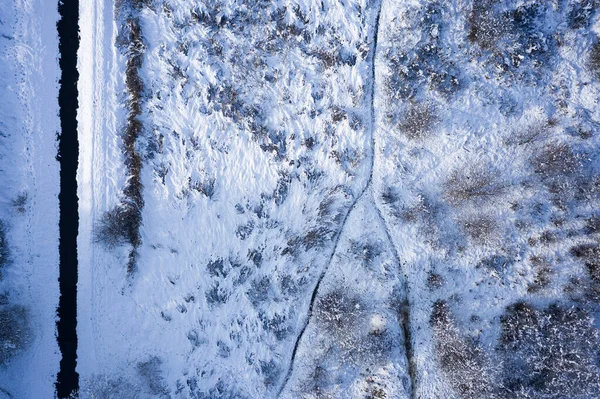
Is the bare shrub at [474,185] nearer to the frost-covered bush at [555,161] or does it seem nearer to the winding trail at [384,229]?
the frost-covered bush at [555,161]

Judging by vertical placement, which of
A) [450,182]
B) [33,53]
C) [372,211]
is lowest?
[372,211]

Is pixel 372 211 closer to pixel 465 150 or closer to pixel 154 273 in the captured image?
pixel 465 150

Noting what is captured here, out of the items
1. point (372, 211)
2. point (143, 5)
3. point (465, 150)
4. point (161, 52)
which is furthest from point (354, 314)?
point (143, 5)

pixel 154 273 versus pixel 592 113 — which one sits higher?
pixel 592 113

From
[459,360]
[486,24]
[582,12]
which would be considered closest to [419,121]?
[486,24]

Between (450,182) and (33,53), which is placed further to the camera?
(33,53)

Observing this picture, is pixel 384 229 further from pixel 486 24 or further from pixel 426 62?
pixel 486 24
